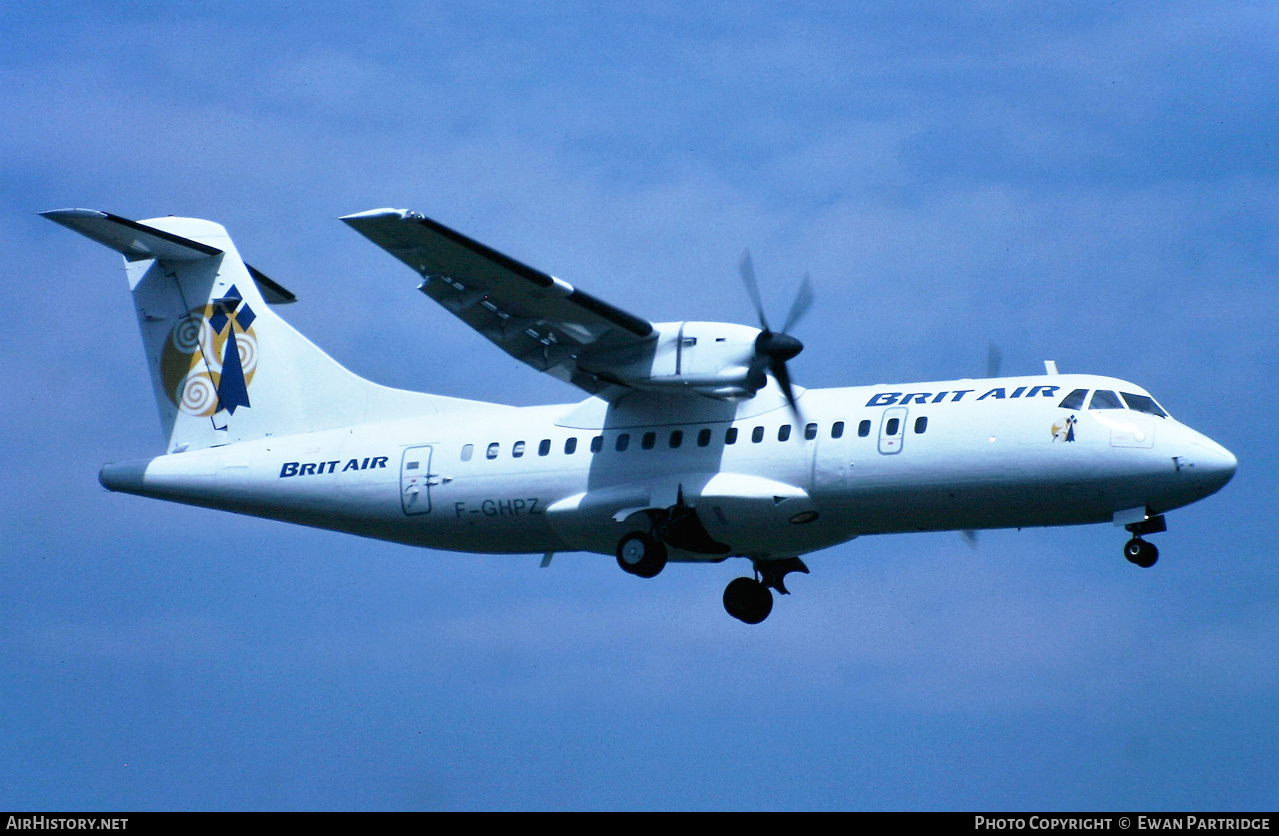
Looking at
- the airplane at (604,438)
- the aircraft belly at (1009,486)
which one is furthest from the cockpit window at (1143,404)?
the aircraft belly at (1009,486)

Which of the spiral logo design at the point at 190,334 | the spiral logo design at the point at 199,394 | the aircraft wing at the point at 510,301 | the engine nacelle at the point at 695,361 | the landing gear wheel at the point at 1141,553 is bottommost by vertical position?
the landing gear wheel at the point at 1141,553

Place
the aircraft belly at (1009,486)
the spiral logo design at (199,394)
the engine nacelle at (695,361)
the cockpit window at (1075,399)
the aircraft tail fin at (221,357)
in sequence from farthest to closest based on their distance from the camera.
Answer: the spiral logo design at (199,394) < the aircraft tail fin at (221,357) < the engine nacelle at (695,361) < the cockpit window at (1075,399) < the aircraft belly at (1009,486)

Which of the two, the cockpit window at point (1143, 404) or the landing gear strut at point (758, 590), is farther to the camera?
the landing gear strut at point (758, 590)

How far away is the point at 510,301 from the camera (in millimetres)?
21734

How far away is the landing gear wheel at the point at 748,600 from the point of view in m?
24.6

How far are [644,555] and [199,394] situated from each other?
24.9 ft

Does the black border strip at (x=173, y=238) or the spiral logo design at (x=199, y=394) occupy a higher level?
the black border strip at (x=173, y=238)

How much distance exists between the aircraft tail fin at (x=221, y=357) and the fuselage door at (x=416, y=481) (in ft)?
3.38

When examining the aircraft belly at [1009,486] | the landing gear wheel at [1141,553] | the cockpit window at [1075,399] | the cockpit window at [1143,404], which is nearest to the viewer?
the aircraft belly at [1009,486]

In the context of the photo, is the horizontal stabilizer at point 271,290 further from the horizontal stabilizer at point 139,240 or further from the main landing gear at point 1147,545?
the main landing gear at point 1147,545

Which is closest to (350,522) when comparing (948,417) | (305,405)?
(305,405)

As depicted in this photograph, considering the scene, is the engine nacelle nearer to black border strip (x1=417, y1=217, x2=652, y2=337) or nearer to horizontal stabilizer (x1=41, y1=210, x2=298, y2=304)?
black border strip (x1=417, y1=217, x2=652, y2=337)

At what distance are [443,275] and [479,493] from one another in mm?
3376
